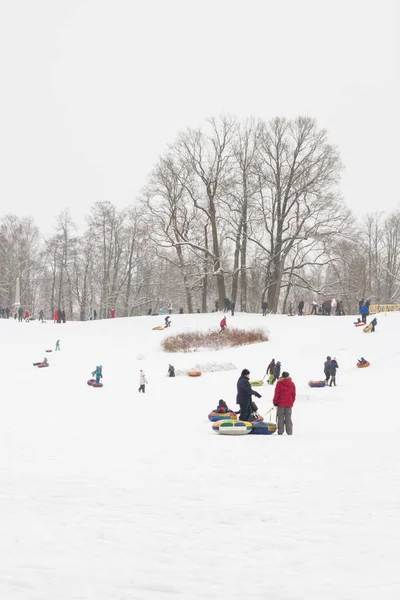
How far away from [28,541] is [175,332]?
1312 inches

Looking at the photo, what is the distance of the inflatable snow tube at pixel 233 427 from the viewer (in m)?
14.0

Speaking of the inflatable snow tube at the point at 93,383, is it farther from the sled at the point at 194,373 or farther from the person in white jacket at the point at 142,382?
the sled at the point at 194,373

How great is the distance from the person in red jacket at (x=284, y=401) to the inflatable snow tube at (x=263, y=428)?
0.23 m

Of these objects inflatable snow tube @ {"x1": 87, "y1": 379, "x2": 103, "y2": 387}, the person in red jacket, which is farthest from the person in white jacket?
the person in red jacket

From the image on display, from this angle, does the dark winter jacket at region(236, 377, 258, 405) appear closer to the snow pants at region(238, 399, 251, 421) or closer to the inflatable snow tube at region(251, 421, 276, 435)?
the snow pants at region(238, 399, 251, 421)

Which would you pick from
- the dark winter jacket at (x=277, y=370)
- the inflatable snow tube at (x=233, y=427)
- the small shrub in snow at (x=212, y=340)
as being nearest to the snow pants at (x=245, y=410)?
Result: the inflatable snow tube at (x=233, y=427)

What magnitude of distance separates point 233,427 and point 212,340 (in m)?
21.0

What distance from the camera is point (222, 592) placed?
444cm

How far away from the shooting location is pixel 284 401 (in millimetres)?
13828

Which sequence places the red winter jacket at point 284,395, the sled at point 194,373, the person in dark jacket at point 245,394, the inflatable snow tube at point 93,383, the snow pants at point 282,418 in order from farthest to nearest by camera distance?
the sled at point 194,373
the inflatable snow tube at point 93,383
the person in dark jacket at point 245,394
the snow pants at point 282,418
the red winter jacket at point 284,395

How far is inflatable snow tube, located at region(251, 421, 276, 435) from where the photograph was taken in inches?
560

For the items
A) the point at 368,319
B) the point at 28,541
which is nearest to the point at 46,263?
the point at 368,319

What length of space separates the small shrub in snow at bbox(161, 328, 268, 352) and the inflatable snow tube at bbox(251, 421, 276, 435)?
66.3 feet

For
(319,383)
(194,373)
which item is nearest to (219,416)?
(319,383)
